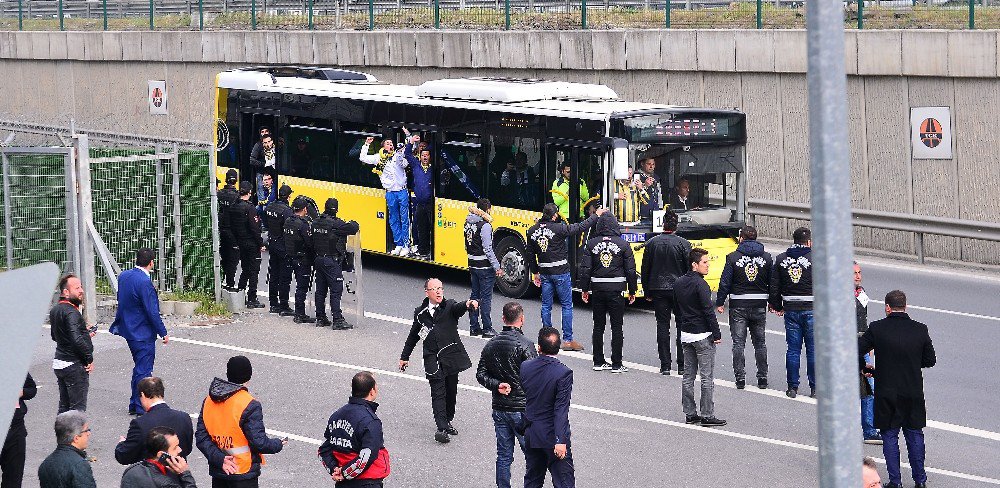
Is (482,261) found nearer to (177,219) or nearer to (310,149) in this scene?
(177,219)

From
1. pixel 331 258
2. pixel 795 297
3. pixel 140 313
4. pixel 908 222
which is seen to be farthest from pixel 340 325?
pixel 908 222

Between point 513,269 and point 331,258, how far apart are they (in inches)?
122

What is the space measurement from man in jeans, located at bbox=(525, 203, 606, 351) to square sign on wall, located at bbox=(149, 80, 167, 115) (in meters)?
23.3

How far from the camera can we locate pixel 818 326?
5.59m

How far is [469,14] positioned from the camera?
107ft

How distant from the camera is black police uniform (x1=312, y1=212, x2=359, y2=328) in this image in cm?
1834

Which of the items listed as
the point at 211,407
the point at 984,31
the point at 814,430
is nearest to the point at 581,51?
the point at 984,31

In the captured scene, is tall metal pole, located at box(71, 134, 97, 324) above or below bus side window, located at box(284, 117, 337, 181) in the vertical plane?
below

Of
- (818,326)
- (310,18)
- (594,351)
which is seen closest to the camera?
(818,326)

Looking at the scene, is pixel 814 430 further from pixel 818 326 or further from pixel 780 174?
pixel 780 174

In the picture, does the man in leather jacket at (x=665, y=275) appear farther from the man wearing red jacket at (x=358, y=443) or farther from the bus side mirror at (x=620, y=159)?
the man wearing red jacket at (x=358, y=443)

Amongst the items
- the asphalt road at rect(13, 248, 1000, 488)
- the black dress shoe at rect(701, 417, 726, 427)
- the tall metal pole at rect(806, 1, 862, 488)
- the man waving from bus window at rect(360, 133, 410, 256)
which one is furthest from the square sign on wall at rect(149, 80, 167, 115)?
the tall metal pole at rect(806, 1, 862, 488)

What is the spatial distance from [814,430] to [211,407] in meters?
6.27

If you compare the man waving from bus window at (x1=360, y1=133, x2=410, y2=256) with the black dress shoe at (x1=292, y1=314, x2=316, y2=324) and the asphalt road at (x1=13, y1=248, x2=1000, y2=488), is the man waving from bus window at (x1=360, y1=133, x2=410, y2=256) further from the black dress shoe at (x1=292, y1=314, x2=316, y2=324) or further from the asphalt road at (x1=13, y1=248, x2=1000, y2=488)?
the black dress shoe at (x1=292, y1=314, x2=316, y2=324)
